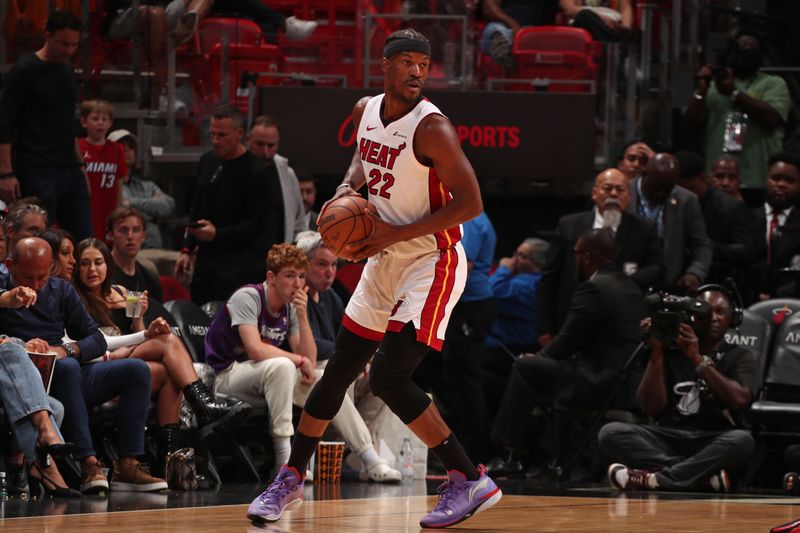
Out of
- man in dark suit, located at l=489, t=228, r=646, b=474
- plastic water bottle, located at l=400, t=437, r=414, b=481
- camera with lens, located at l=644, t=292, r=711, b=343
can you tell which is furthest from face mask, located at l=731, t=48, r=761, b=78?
plastic water bottle, located at l=400, t=437, r=414, b=481

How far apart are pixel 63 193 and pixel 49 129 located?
41cm

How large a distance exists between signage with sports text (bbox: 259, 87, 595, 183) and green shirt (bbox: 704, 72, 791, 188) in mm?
1216

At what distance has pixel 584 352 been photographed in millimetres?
8750

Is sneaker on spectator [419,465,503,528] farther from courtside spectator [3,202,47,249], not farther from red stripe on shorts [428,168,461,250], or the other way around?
courtside spectator [3,202,47,249]

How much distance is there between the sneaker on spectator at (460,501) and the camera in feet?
17.7

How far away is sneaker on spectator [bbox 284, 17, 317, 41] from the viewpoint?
10.8 meters

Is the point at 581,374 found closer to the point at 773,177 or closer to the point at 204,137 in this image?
the point at 773,177

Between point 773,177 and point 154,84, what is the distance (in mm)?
4624

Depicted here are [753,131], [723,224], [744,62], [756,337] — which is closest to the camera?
[756,337]

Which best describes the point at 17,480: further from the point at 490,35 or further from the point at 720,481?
Result: the point at 490,35

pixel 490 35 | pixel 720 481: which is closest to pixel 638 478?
pixel 720 481

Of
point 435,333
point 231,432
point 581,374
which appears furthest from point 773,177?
point 435,333

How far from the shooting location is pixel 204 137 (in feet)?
34.5

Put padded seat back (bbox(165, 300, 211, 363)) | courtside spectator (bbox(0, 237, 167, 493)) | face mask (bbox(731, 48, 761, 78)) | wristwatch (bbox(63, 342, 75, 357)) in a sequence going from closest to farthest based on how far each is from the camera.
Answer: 1. courtside spectator (bbox(0, 237, 167, 493))
2. wristwatch (bbox(63, 342, 75, 357))
3. padded seat back (bbox(165, 300, 211, 363))
4. face mask (bbox(731, 48, 761, 78))
